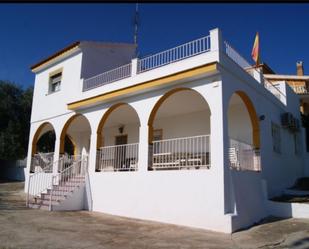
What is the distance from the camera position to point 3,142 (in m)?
23.3

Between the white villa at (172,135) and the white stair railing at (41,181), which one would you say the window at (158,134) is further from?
the white stair railing at (41,181)

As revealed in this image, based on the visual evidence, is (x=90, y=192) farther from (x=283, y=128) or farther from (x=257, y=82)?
(x=283, y=128)

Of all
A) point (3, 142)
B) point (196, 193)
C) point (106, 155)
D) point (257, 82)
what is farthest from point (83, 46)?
point (3, 142)

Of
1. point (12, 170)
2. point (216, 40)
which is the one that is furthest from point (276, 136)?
point (12, 170)

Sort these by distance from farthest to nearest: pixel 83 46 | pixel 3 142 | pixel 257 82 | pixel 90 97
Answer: pixel 3 142
pixel 83 46
pixel 90 97
pixel 257 82

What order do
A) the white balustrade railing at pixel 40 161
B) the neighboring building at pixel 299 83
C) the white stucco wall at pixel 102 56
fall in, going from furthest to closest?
the neighboring building at pixel 299 83 → the white balustrade railing at pixel 40 161 → the white stucco wall at pixel 102 56

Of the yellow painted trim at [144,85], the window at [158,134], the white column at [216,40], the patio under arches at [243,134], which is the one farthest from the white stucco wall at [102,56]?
the white column at [216,40]

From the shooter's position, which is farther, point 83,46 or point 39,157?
point 39,157

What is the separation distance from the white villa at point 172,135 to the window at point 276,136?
1.8 inches

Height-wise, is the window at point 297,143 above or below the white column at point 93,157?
above

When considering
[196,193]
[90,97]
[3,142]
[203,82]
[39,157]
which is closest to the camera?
[196,193]

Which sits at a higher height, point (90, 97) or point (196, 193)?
point (90, 97)

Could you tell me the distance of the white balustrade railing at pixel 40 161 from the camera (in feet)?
51.5

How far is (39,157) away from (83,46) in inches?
245
